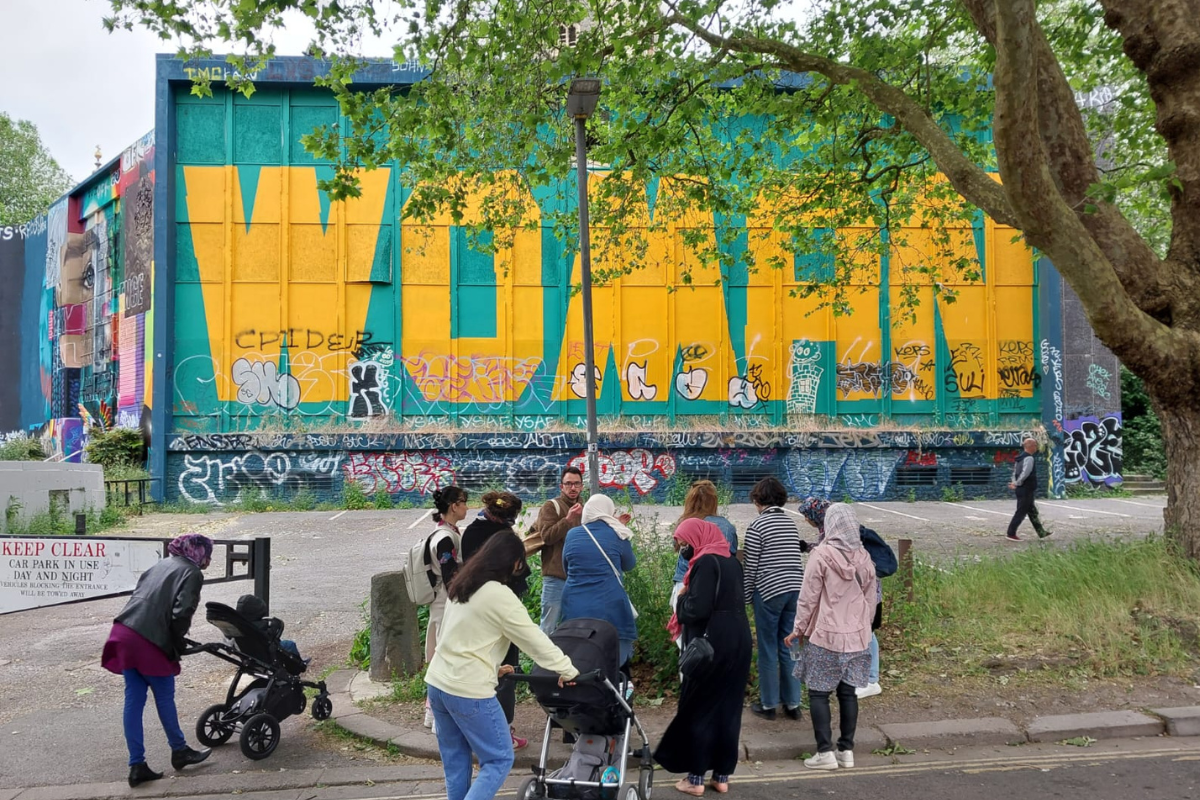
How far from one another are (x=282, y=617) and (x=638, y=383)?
13.0m

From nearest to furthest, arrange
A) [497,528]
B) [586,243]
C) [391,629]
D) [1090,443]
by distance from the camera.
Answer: [497,528] → [391,629] → [586,243] → [1090,443]

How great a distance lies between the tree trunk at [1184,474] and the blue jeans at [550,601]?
5863 mm

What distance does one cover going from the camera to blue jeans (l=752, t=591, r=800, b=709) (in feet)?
20.3

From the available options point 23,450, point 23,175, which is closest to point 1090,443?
point 23,450

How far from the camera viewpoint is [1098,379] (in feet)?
72.7

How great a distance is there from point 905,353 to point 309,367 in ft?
46.5

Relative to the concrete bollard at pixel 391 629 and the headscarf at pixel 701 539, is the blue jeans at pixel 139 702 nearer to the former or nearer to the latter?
the concrete bollard at pixel 391 629

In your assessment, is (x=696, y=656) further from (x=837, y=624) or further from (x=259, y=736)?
(x=259, y=736)

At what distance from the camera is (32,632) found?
376 inches

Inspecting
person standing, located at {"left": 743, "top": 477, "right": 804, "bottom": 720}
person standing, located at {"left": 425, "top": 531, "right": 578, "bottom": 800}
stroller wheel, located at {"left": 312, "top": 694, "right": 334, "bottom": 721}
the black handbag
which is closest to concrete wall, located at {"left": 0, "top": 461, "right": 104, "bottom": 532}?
stroller wheel, located at {"left": 312, "top": 694, "right": 334, "bottom": 721}

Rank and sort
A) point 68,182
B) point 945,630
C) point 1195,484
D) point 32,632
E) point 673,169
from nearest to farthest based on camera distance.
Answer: point 945,630
point 1195,484
point 32,632
point 673,169
point 68,182

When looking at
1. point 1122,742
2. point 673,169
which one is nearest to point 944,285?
point 673,169

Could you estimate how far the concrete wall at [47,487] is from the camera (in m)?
14.5

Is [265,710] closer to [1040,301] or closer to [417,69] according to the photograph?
[417,69]
